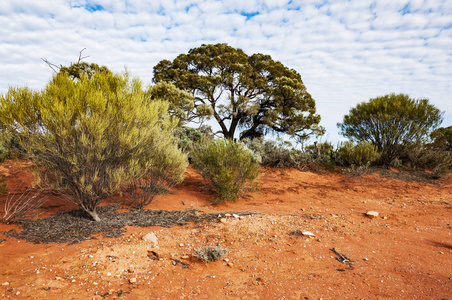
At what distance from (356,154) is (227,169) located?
8326 mm

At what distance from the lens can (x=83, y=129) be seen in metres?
4.44

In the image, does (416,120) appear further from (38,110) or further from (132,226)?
(38,110)

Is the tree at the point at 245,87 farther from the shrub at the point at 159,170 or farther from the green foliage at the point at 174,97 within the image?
the shrub at the point at 159,170

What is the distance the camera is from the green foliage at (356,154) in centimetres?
1261

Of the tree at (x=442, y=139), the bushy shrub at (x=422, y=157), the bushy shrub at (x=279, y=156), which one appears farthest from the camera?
the tree at (x=442, y=139)

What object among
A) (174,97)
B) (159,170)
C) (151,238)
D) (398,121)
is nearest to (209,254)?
(151,238)

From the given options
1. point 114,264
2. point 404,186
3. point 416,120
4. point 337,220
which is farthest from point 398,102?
point 114,264

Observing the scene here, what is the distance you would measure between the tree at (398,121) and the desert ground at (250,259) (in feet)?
27.7

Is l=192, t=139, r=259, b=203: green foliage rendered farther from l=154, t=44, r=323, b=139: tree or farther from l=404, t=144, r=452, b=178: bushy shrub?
l=404, t=144, r=452, b=178: bushy shrub

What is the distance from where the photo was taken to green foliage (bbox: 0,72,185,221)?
438 centimetres

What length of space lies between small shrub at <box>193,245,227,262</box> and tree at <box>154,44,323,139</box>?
1122 centimetres

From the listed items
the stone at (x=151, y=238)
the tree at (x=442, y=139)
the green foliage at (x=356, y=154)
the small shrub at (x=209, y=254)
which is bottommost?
the stone at (x=151, y=238)

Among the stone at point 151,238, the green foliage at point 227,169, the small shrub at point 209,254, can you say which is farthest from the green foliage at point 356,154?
the stone at point 151,238

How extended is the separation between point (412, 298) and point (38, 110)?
6.35 meters
